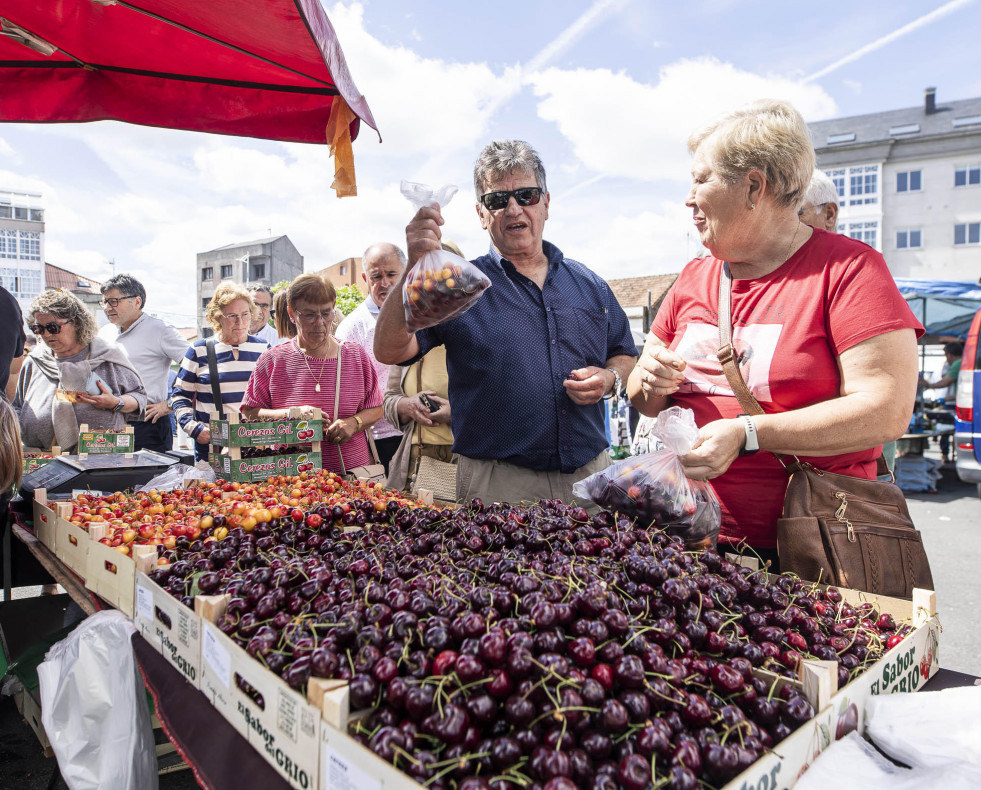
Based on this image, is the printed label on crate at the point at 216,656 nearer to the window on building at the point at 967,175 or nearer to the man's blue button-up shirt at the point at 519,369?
the man's blue button-up shirt at the point at 519,369

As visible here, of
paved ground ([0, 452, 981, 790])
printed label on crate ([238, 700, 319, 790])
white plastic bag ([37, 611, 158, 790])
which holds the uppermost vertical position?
printed label on crate ([238, 700, 319, 790])

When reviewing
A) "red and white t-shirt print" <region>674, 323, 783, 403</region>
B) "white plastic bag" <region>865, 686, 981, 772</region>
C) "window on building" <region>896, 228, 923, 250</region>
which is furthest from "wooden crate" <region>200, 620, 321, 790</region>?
"window on building" <region>896, 228, 923, 250</region>

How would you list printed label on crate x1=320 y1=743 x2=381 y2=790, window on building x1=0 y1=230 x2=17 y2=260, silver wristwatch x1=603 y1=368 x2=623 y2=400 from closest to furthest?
printed label on crate x1=320 y1=743 x2=381 y2=790 → silver wristwatch x1=603 y1=368 x2=623 y2=400 → window on building x1=0 y1=230 x2=17 y2=260

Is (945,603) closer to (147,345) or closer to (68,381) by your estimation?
(68,381)

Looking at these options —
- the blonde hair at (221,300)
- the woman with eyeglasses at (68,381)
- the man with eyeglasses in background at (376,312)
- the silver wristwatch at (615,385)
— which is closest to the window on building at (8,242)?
the woman with eyeglasses at (68,381)

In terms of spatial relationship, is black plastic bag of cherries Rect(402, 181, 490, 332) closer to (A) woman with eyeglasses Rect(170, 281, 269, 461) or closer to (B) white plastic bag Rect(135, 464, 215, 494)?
(B) white plastic bag Rect(135, 464, 215, 494)

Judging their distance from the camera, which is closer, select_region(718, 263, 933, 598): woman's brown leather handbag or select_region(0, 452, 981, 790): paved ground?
select_region(718, 263, 933, 598): woman's brown leather handbag

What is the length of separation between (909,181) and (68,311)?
139 ft

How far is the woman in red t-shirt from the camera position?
5.17 ft

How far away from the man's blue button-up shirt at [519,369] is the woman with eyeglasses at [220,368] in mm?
2623

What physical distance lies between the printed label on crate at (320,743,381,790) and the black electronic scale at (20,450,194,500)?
275cm

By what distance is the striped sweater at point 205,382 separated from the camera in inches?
178

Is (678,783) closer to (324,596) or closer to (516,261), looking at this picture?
(324,596)

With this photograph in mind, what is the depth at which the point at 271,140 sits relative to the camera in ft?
11.0
